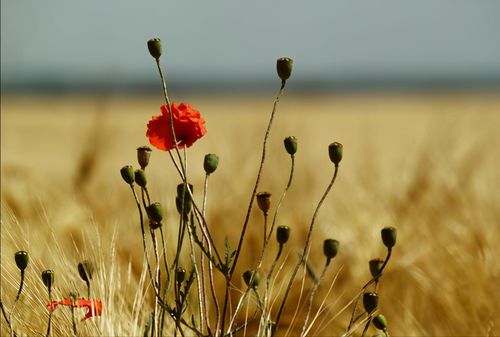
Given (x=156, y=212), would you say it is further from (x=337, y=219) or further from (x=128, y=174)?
(x=337, y=219)

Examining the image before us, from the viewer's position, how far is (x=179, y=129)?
2.77ft

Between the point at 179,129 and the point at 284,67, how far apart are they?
0.39ft

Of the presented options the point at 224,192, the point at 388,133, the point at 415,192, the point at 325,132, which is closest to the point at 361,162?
the point at 415,192

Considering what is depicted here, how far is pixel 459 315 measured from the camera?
1.25m

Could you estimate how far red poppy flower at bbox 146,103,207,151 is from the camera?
0.84 metres

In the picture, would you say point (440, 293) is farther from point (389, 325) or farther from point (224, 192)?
point (224, 192)

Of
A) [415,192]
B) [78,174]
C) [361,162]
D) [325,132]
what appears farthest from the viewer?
[325,132]

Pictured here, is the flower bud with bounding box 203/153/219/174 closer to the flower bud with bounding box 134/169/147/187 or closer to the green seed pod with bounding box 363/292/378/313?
the flower bud with bounding box 134/169/147/187

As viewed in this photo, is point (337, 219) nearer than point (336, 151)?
No

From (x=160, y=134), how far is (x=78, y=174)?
1.09 meters

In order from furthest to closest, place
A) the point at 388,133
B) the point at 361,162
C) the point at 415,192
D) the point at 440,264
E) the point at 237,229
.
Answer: the point at 388,133
the point at 361,162
the point at 415,192
the point at 237,229
the point at 440,264

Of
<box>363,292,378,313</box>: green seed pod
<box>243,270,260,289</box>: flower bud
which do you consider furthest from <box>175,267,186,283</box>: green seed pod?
<box>363,292,378,313</box>: green seed pod

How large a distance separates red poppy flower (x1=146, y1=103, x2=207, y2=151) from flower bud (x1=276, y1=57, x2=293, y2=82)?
0.09 meters

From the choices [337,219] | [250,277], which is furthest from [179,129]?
[337,219]
